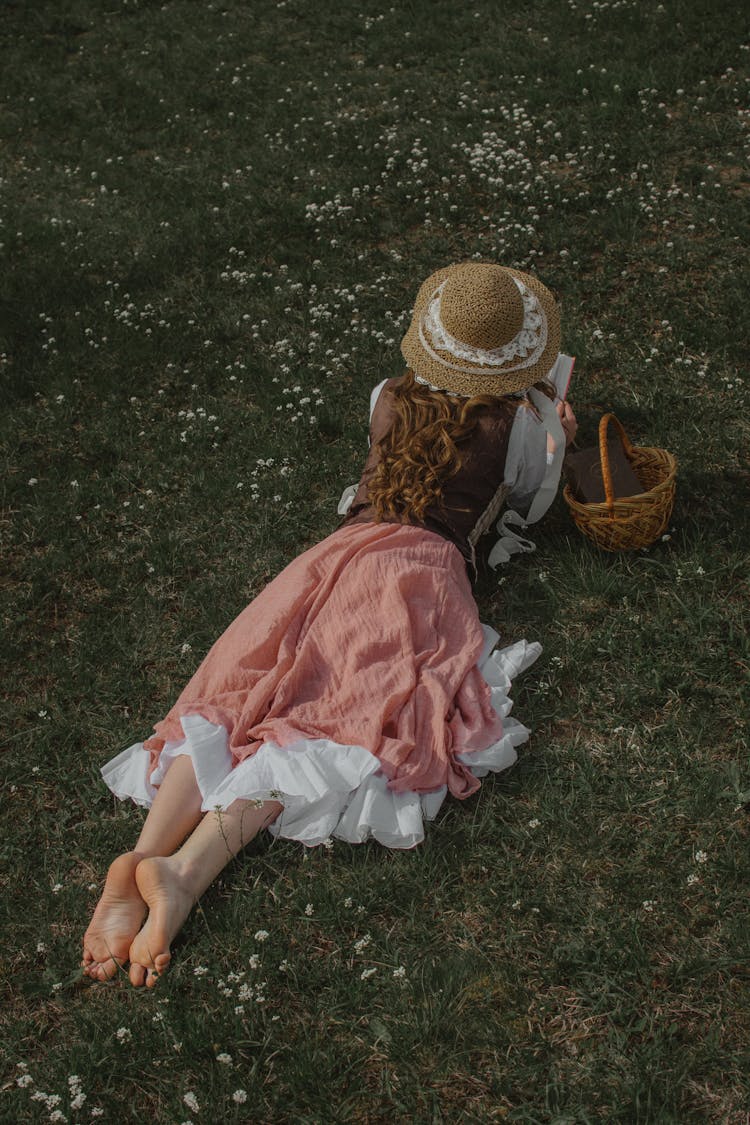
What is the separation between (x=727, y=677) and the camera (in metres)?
4.62

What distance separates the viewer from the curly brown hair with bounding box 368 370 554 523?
4.82 metres

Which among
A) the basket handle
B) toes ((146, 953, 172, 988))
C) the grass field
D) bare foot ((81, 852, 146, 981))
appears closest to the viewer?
the grass field

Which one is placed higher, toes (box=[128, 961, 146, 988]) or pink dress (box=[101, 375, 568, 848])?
pink dress (box=[101, 375, 568, 848])

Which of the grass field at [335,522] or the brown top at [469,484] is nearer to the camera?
the grass field at [335,522]

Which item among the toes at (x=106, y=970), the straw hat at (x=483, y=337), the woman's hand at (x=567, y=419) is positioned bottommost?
the toes at (x=106, y=970)

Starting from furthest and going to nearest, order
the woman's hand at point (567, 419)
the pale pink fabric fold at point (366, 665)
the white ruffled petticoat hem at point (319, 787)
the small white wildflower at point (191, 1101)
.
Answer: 1. the woman's hand at point (567, 419)
2. the pale pink fabric fold at point (366, 665)
3. the white ruffled petticoat hem at point (319, 787)
4. the small white wildflower at point (191, 1101)

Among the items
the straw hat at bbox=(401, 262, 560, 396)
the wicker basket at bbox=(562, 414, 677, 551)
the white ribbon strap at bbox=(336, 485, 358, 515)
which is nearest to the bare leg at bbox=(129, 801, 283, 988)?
the white ribbon strap at bbox=(336, 485, 358, 515)

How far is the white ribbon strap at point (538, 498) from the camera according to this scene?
5.06m

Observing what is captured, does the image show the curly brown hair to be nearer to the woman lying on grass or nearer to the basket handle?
the woman lying on grass

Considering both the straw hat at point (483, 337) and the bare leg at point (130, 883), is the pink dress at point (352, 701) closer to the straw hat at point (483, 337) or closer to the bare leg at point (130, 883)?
the bare leg at point (130, 883)

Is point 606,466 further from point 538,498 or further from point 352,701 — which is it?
point 352,701

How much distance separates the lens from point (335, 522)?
5793 mm

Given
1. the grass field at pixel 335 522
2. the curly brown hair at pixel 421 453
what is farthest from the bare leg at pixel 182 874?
the curly brown hair at pixel 421 453

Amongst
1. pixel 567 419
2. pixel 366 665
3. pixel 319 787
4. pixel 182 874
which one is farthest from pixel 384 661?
pixel 567 419
